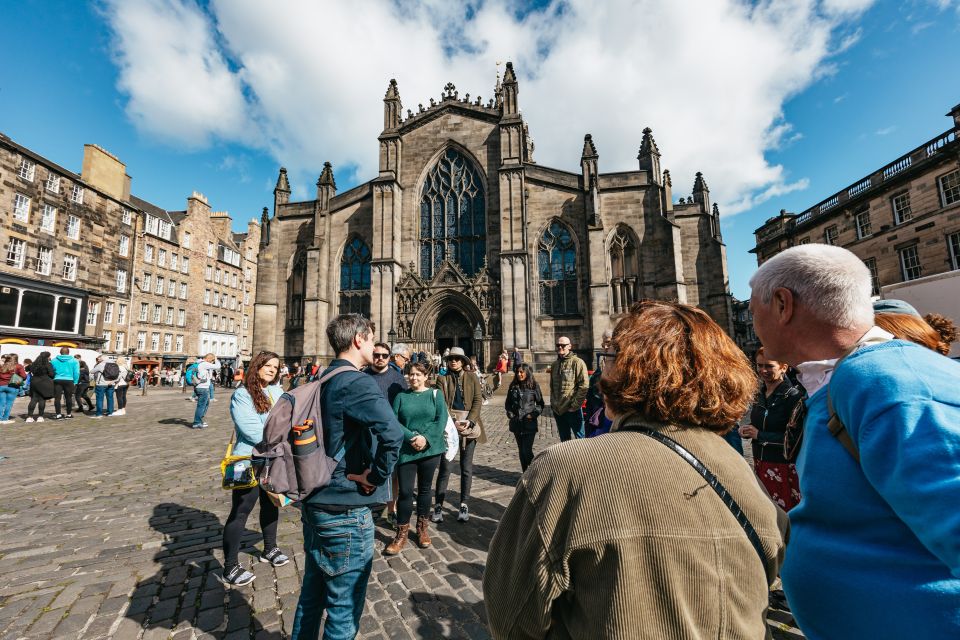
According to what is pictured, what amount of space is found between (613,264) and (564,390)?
1651 centimetres

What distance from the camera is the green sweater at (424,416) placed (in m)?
4.12

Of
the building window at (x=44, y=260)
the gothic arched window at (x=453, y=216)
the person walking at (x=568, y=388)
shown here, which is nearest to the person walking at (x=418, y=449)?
the person walking at (x=568, y=388)

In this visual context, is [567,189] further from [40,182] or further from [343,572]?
[40,182]

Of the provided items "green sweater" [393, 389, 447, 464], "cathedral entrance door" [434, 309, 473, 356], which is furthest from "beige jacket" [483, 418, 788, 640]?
"cathedral entrance door" [434, 309, 473, 356]

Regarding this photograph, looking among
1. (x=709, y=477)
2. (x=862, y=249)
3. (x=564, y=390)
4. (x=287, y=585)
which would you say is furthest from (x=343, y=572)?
(x=862, y=249)

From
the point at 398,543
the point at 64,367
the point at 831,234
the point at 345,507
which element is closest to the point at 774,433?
the point at 345,507

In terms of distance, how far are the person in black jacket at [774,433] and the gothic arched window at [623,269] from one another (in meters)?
16.9

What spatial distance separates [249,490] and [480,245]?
19.7 m

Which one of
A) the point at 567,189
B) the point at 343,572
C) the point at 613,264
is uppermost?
the point at 567,189

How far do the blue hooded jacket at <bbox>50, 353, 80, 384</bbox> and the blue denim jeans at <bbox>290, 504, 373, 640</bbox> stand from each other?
1424 centimetres

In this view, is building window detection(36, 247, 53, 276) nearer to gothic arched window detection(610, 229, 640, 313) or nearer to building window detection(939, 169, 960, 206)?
gothic arched window detection(610, 229, 640, 313)

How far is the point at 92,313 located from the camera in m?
25.3

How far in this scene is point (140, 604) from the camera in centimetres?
303

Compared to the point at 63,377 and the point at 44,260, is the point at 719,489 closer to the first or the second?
the point at 63,377
